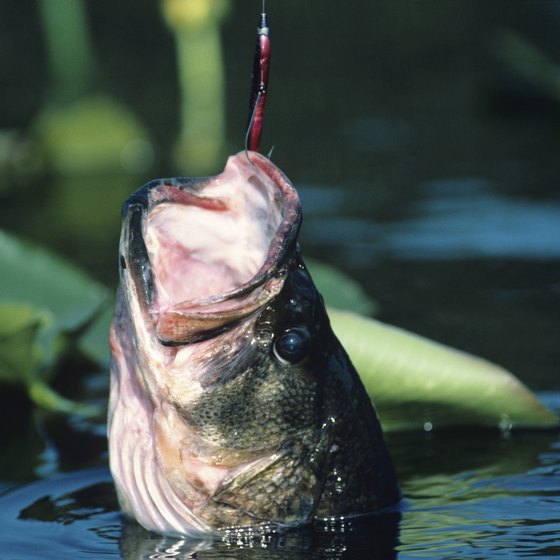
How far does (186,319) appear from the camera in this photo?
11.1ft

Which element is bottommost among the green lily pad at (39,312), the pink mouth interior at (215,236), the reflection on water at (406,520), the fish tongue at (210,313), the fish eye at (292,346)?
the reflection on water at (406,520)

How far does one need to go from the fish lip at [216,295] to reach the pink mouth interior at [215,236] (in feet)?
0.18

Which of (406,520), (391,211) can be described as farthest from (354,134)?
(406,520)

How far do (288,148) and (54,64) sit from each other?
2040mm

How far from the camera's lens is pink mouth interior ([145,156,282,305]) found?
3.62m

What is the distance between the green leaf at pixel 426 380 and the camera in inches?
167

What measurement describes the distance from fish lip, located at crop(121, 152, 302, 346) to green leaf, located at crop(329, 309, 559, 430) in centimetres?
84

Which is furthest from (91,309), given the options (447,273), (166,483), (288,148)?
(288,148)

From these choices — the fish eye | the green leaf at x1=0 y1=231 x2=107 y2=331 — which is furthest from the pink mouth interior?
the green leaf at x1=0 y1=231 x2=107 y2=331

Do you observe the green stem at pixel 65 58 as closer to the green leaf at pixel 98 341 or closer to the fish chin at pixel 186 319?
the green leaf at pixel 98 341

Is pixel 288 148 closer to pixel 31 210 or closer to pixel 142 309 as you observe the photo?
pixel 31 210

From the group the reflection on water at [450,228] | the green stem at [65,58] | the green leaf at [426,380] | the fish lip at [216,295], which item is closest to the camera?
the fish lip at [216,295]

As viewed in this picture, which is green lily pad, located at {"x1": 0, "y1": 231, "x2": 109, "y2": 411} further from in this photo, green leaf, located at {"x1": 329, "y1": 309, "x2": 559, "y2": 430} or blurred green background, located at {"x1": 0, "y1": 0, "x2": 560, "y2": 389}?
blurred green background, located at {"x1": 0, "y1": 0, "x2": 560, "y2": 389}

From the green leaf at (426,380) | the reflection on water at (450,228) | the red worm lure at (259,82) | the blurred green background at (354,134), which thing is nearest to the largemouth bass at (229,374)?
the red worm lure at (259,82)
